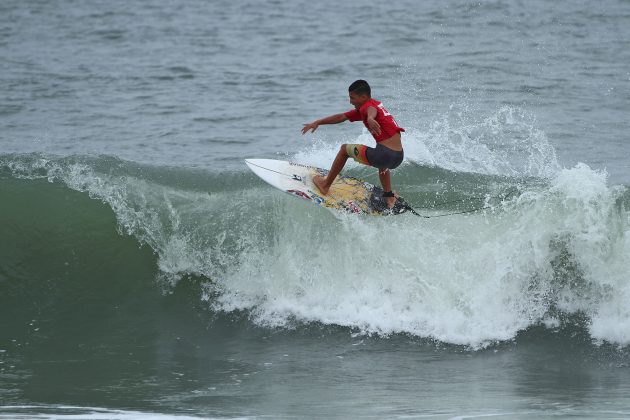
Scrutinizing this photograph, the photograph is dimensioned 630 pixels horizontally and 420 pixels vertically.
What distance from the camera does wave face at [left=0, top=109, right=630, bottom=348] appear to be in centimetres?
932

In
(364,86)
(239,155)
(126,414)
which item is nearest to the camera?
(126,414)

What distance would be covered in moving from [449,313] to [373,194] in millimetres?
1520

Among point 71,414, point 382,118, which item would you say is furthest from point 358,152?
point 71,414

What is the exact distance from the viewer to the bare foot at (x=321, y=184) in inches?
376

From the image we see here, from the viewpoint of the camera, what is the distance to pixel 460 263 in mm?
9641

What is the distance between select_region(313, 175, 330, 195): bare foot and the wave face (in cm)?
45

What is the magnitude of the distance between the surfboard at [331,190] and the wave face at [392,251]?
0.20 metres

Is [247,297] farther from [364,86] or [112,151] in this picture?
[112,151]

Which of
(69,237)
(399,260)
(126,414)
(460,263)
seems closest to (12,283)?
(69,237)

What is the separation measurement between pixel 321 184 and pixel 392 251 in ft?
3.54

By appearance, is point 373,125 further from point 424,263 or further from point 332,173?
point 424,263

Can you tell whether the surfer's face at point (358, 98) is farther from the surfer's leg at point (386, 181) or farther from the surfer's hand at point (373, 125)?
the surfer's leg at point (386, 181)

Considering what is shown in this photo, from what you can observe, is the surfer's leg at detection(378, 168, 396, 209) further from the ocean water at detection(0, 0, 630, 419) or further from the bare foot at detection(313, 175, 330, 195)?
the bare foot at detection(313, 175, 330, 195)

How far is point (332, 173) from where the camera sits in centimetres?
936
